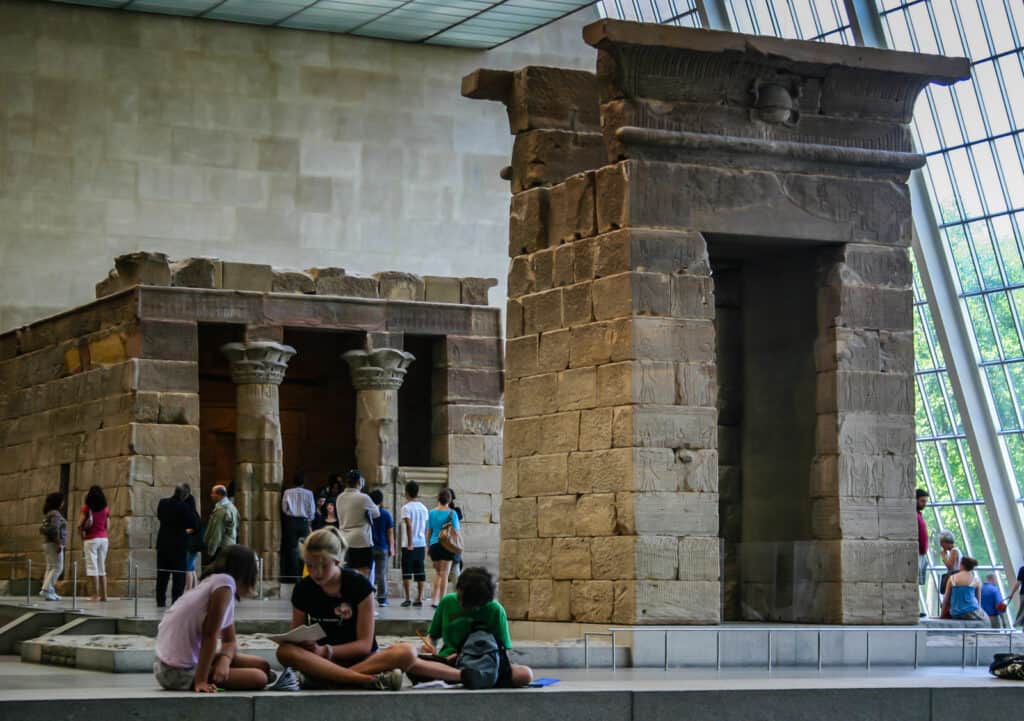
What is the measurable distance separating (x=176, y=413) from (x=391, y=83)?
16.2 metres

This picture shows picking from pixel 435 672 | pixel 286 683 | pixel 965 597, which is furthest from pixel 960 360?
pixel 286 683

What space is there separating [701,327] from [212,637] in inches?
309

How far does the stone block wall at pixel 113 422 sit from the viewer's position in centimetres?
2766

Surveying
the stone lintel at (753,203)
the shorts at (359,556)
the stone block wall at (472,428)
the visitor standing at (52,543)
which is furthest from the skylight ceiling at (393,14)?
the stone lintel at (753,203)

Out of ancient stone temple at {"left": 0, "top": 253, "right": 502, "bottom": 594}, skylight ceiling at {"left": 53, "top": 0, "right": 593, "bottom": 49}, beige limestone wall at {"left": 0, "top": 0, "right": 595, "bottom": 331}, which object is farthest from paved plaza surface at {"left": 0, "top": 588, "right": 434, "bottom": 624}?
skylight ceiling at {"left": 53, "top": 0, "right": 593, "bottom": 49}

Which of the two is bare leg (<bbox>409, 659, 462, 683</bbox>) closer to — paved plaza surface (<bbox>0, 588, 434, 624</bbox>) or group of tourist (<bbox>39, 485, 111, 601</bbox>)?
paved plaza surface (<bbox>0, 588, 434, 624</bbox>)

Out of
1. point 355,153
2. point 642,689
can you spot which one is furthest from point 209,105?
point 642,689

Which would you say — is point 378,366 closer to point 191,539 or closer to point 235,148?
point 191,539

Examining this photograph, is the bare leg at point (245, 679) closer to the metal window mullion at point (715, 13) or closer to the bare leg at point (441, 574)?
the bare leg at point (441, 574)

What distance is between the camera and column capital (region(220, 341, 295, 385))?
1130 inches

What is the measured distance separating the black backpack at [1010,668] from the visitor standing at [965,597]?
838 centimetres

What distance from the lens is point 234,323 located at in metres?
29.0

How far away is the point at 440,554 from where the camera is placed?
22.1 metres

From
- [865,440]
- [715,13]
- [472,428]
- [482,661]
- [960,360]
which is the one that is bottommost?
[482,661]
